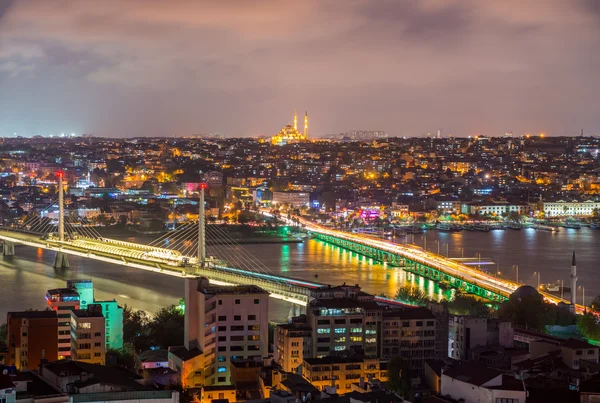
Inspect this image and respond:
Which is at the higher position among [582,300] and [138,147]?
[138,147]

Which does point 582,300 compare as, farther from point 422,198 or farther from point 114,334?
point 422,198

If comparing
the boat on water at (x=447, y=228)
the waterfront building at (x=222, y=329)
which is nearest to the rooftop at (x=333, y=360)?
the waterfront building at (x=222, y=329)

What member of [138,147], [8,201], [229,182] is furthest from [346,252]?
[138,147]

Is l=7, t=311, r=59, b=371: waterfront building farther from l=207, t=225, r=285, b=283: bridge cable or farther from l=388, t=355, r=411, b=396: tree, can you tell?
l=207, t=225, r=285, b=283: bridge cable

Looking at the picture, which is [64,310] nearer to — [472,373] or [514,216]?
[472,373]

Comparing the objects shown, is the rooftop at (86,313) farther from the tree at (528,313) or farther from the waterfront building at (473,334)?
the tree at (528,313)

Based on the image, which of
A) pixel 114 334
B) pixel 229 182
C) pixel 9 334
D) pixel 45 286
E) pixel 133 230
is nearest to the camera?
pixel 9 334
